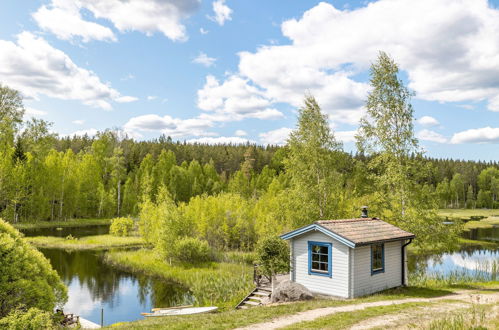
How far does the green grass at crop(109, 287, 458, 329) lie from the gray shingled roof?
2.59m

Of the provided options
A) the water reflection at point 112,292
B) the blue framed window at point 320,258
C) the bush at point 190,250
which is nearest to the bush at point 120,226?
the water reflection at point 112,292

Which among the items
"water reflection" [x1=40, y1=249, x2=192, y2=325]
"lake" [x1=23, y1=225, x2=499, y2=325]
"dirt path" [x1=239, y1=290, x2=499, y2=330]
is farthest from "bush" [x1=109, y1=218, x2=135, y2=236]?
"dirt path" [x1=239, y1=290, x2=499, y2=330]

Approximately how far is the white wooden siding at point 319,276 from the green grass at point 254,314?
0.74 metres

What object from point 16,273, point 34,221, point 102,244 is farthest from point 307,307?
point 34,221

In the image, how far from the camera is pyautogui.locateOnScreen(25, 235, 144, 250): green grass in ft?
146

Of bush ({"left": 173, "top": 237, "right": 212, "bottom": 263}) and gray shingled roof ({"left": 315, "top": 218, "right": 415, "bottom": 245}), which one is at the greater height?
gray shingled roof ({"left": 315, "top": 218, "right": 415, "bottom": 245})

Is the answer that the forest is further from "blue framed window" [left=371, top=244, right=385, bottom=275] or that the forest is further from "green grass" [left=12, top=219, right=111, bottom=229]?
"blue framed window" [left=371, top=244, right=385, bottom=275]

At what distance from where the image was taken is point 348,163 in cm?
2961

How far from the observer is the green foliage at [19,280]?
1245 centimetres

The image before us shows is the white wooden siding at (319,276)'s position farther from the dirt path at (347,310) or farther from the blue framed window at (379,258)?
the blue framed window at (379,258)

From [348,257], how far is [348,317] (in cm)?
439

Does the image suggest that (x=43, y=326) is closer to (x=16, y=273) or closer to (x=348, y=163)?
(x=16, y=273)

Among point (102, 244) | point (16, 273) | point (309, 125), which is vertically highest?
point (309, 125)

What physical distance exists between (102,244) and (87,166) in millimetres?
34234
